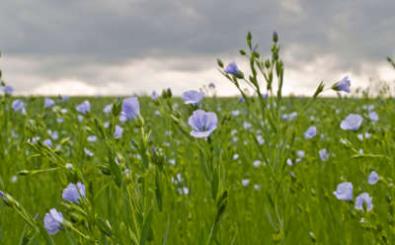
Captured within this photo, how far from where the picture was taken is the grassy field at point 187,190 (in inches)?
51.9

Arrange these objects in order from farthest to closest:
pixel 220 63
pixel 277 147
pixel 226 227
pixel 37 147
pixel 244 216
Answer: pixel 244 216 < pixel 226 227 < pixel 220 63 < pixel 277 147 < pixel 37 147

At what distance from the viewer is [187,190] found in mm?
3018

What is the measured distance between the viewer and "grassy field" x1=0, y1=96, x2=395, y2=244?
1319 millimetres

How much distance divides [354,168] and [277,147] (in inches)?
102

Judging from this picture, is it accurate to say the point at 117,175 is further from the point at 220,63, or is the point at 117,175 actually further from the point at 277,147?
the point at 220,63

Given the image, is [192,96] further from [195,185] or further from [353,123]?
[195,185]

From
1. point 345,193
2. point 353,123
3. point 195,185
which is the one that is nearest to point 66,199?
point 345,193

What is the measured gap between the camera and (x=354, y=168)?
4.32 m

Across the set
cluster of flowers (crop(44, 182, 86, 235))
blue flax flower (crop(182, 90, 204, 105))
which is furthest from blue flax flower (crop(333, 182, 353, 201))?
cluster of flowers (crop(44, 182, 86, 235))

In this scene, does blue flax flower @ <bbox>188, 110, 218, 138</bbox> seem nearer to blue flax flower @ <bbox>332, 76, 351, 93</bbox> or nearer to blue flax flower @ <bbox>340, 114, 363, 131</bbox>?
blue flax flower @ <bbox>332, 76, 351, 93</bbox>

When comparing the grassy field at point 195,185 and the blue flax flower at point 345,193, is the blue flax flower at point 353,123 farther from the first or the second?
the blue flax flower at point 345,193

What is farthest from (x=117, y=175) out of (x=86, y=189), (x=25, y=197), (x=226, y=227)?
(x=25, y=197)

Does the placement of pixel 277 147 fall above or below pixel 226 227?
above

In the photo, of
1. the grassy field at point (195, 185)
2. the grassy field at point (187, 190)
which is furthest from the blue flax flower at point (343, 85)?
the grassy field at point (187, 190)
